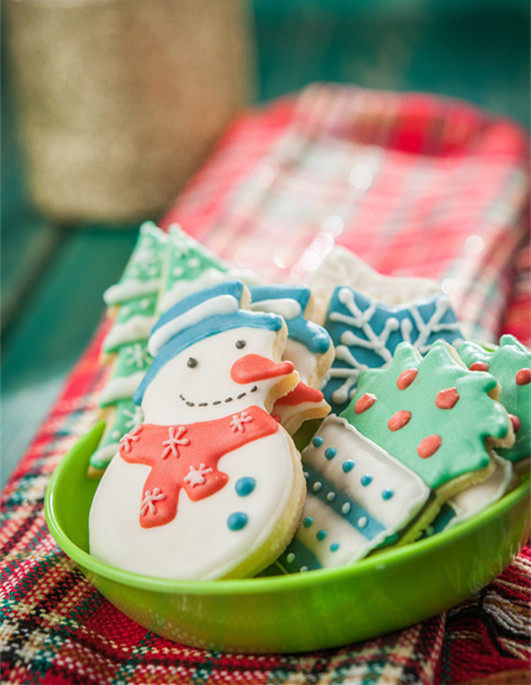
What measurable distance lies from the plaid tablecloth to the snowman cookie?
0.09m

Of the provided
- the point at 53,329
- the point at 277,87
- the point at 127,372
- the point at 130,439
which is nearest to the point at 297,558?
the point at 130,439

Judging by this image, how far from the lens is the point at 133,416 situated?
0.64 meters

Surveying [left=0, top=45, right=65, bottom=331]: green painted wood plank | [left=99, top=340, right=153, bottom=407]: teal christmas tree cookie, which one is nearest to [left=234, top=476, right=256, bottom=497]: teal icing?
[left=99, top=340, right=153, bottom=407]: teal christmas tree cookie

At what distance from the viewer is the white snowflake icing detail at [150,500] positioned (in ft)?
1.60

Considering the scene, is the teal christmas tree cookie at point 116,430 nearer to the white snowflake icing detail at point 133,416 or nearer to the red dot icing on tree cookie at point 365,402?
the white snowflake icing detail at point 133,416

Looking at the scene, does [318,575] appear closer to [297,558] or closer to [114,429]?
[297,558]

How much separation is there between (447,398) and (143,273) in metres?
0.32

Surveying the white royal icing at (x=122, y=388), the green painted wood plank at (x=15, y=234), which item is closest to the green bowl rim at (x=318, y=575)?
the white royal icing at (x=122, y=388)

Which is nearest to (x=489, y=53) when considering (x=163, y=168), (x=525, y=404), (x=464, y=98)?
(x=464, y=98)

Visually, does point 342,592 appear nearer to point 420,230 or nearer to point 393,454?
point 393,454

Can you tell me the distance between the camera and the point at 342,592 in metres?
0.44

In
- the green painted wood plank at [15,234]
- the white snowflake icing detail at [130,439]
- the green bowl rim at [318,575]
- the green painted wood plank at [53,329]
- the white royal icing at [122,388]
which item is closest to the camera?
the green bowl rim at [318,575]

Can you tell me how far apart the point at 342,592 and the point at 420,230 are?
3.02 feet

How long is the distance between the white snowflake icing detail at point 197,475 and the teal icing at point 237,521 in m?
0.04
